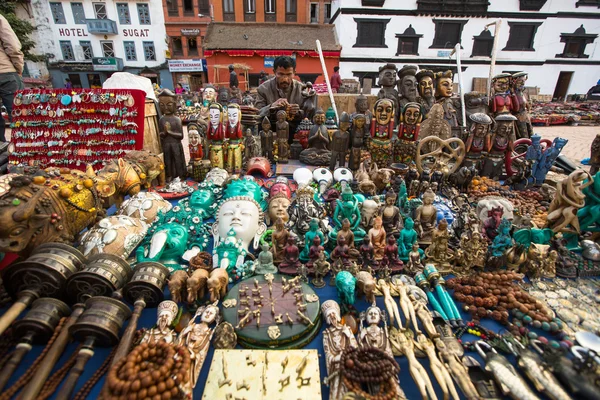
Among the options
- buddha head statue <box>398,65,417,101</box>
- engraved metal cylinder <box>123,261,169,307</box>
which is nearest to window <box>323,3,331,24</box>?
buddha head statue <box>398,65,417,101</box>

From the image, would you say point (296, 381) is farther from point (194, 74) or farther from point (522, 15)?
point (194, 74)

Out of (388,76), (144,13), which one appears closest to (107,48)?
(144,13)

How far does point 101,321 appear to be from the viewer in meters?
2.23

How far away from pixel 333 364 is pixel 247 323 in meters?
0.76

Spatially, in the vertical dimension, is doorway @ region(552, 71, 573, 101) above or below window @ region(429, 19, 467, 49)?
below

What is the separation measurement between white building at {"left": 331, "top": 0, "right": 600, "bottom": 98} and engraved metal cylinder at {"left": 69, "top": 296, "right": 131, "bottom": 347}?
1921cm

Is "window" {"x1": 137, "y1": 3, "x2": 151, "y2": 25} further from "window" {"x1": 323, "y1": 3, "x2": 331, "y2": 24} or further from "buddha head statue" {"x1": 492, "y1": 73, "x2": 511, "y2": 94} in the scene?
"buddha head statue" {"x1": 492, "y1": 73, "x2": 511, "y2": 94}

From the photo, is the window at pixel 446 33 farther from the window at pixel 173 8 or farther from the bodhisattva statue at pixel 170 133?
the bodhisattva statue at pixel 170 133

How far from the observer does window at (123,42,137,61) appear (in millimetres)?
22344

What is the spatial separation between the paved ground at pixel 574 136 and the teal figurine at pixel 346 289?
6.29 metres

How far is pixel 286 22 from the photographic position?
21641mm

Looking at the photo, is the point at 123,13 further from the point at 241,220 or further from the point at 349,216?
the point at 349,216

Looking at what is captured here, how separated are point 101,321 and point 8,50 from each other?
6209 mm

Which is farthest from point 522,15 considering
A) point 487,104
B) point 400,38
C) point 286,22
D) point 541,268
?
point 541,268
